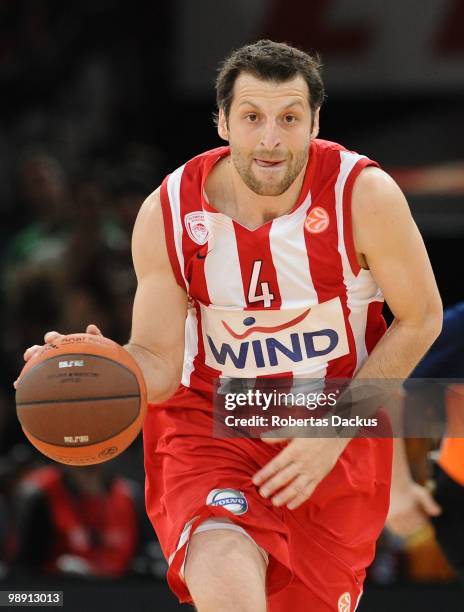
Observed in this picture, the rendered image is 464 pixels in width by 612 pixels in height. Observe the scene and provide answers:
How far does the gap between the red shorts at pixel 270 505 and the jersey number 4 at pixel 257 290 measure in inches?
17.5

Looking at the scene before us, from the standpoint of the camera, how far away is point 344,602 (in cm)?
460

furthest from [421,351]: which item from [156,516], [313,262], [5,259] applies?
[5,259]

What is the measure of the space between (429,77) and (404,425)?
19.0 feet

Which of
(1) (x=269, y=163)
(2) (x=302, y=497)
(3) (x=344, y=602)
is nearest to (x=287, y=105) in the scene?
(1) (x=269, y=163)

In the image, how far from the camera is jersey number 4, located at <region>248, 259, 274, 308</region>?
15.0ft

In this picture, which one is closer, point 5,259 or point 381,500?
point 381,500

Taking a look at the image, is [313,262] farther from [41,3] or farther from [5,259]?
[41,3]

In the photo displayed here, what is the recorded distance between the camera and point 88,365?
4.28 meters

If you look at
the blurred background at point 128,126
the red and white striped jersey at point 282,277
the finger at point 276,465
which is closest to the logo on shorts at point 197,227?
the red and white striped jersey at point 282,277

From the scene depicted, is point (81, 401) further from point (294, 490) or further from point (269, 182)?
point (269, 182)

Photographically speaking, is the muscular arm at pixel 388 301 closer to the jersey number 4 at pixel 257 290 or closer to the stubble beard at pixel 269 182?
the stubble beard at pixel 269 182

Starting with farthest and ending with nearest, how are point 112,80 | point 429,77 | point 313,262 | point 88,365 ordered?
1. point 112,80
2. point 429,77
3. point 313,262
4. point 88,365

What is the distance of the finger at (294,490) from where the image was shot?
4465 millimetres

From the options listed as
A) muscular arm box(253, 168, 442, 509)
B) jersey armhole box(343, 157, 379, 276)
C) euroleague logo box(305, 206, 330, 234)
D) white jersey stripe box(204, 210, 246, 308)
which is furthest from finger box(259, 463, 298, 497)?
euroleague logo box(305, 206, 330, 234)
